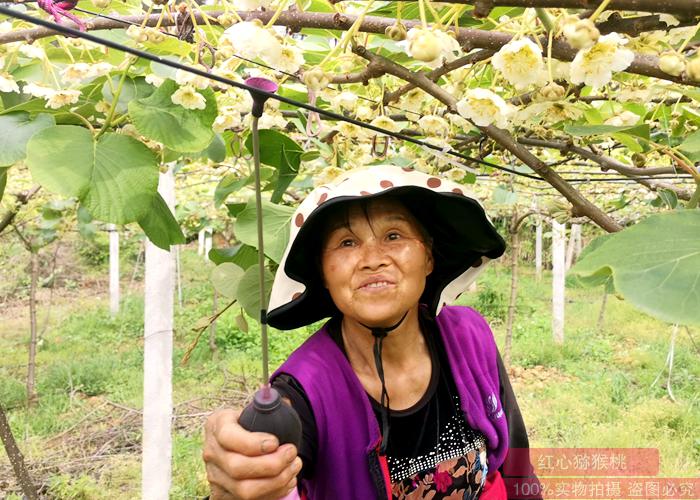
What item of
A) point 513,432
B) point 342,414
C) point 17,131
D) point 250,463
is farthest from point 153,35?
point 513,432

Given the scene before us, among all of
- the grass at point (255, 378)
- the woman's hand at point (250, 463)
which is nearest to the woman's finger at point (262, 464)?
the woman's hand at point (250, 463)

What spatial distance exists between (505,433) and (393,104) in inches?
27.6

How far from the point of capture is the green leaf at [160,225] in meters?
1.00

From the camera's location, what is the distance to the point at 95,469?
4.01m

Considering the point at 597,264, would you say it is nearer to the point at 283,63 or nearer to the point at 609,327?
the point at 283,63

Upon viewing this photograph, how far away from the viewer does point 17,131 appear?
807mm

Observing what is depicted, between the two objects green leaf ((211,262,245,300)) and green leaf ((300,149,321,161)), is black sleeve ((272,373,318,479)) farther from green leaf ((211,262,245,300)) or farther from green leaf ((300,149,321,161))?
green leaf ((300,149,321,161))

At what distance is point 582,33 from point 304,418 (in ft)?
2.29

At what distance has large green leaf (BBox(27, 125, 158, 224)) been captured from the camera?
0.75 meters

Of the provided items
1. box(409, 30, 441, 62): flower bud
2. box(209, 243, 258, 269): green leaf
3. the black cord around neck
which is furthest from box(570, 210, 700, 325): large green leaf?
box(209, 243, 258, 269): green leaf

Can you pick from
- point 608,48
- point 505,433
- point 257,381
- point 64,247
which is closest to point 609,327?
point 257,381

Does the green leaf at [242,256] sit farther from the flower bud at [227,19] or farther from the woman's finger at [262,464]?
Result: the woman's finger at [262,464]

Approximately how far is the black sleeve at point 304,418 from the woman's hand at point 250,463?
30cm

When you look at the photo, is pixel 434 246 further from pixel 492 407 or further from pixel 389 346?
pixel 492 407
